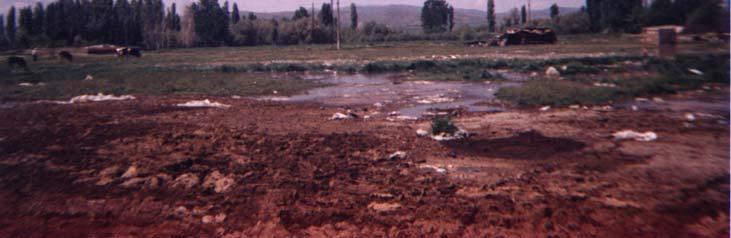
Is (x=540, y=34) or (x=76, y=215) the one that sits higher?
(x=540, y=34)

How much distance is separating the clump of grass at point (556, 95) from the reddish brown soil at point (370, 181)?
75.0 inches

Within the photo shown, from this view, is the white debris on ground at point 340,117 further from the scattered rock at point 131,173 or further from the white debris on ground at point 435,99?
the scattered rock at point 131,173

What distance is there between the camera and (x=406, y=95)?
12.8 meters

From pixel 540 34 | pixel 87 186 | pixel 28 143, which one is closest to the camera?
pixel 87 186

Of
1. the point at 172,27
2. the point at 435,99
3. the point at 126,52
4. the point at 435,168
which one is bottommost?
the point at 435,168

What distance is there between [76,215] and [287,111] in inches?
238

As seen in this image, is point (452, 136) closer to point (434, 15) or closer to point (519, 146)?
point (519, 146)

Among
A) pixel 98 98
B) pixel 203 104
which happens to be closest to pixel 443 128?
pixel 203 104

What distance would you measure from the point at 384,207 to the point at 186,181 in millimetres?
2089

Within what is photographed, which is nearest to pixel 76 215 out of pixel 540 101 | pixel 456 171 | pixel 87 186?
pixel 87 186

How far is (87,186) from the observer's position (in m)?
5.25

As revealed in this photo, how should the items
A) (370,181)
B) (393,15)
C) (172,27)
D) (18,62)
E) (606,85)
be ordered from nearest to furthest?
(370,181)
(606,85)
(18,62)
(172,27)
(393,15)

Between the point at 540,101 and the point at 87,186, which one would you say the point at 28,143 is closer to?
the point at 87,186

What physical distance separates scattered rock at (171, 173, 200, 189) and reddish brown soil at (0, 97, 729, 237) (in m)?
0.04
